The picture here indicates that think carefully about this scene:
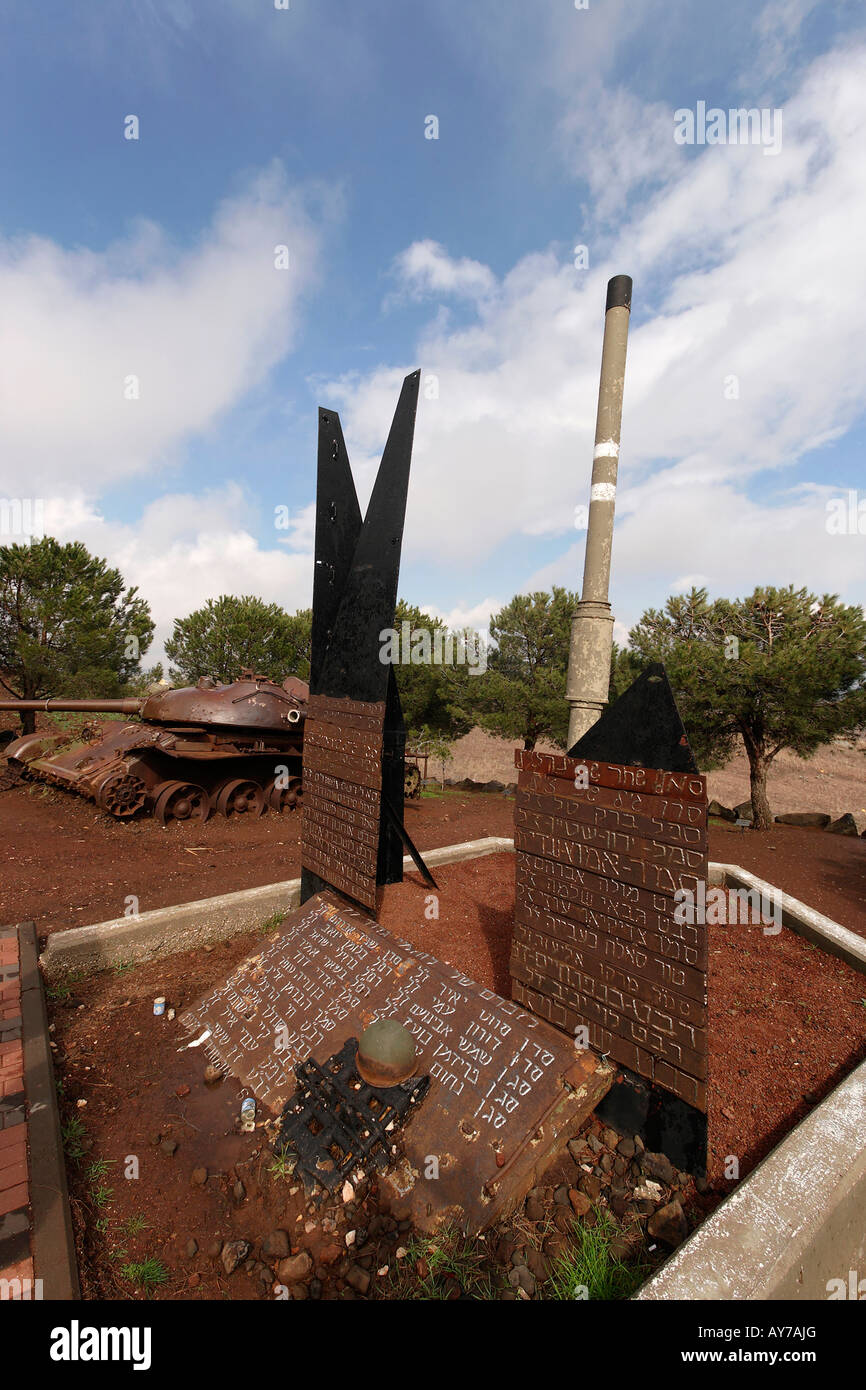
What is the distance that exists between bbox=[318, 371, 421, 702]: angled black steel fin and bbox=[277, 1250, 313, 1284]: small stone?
2814 mm

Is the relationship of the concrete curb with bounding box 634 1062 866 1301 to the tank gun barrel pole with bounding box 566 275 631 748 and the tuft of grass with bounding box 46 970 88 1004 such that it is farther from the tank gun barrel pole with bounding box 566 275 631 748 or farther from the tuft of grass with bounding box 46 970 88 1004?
the tuft of grass with bounding box 46 970 88 1004

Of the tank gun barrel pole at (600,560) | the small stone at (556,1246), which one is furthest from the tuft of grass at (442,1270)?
the tank gun barrel pole at (600,560)

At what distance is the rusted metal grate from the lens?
2.50m

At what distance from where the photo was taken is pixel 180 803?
9594 mm

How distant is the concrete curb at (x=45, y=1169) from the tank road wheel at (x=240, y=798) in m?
6.32

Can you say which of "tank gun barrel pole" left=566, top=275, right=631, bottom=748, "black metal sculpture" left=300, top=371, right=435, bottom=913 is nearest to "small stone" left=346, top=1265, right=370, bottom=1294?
"black metal sculpture" left=300, top=371, right=435, bottom=913

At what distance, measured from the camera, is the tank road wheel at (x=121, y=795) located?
8.84m

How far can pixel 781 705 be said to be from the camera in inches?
364

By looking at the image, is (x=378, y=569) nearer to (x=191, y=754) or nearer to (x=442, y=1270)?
(x=442, y=1270)

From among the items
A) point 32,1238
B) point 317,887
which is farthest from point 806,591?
point 32,1238

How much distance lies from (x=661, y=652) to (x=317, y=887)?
7419 millimetres
